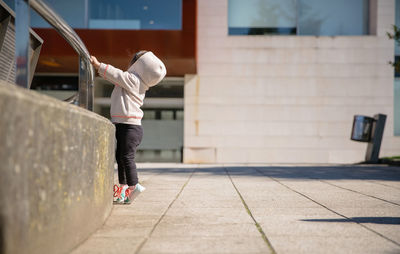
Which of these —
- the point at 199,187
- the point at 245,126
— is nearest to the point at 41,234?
the point at 199,187

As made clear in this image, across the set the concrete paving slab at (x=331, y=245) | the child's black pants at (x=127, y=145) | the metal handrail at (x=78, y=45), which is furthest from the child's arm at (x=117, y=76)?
the concrete paving slab at (x=331, y=245)

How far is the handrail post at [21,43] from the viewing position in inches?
88.4

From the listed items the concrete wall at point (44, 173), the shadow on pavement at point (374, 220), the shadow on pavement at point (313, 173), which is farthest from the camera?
the shadow on pavement at point (313, 173)

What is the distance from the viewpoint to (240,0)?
15727mm

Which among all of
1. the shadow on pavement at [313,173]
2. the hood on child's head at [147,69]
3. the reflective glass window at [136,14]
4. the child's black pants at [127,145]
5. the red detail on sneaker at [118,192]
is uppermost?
the reflective glass window at [136,14]

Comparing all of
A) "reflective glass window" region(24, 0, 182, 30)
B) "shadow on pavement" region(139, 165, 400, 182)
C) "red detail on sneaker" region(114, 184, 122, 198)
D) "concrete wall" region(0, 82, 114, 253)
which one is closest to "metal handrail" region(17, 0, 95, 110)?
"concrete wall" region(0, 82, 114, 253)

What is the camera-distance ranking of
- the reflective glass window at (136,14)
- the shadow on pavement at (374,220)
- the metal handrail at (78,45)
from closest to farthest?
the metal handrail at (78,45)
the shadow on pavement at (374,220)
the reflective glass window at (136,14)

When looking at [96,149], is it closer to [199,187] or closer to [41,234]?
[41,234]

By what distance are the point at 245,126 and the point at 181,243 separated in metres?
12.7

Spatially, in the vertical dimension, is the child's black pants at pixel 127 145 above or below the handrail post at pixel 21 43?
below

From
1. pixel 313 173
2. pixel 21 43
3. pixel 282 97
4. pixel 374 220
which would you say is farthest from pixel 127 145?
pixel 282 97

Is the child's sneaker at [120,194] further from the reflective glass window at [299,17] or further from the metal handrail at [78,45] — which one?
the reflective glass window at [299,17]

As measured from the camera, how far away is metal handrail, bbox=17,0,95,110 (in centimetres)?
257

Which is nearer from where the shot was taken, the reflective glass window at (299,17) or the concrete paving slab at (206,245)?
the concrete paving slab at (206,245)
